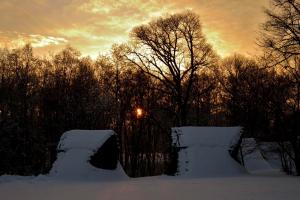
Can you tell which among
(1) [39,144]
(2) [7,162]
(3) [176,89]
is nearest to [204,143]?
(2) [7,162]

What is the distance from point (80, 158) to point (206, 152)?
693 cm

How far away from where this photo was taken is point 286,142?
29.3m

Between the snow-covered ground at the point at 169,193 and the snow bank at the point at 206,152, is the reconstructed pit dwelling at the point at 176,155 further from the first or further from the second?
the snow-covered ground at the point at 169,193

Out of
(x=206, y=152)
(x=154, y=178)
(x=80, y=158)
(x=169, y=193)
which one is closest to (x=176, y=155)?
(x=206, y=152)

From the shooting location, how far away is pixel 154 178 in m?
23.1

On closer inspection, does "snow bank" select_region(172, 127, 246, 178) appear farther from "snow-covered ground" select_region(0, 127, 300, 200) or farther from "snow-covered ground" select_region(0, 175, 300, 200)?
"snow-covered ground" select_region(0, 175, 300, 200)

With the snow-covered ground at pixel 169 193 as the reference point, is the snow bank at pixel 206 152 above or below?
above

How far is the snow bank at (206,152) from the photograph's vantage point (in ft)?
77.6

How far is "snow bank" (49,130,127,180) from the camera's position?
2359cm

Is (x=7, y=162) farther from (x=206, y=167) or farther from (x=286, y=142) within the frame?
(x=286, y=142)

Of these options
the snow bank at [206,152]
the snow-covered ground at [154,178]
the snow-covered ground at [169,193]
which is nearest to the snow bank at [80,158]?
the snow-covered ground at [154,178]

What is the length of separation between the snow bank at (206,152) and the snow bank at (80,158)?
3.84 m

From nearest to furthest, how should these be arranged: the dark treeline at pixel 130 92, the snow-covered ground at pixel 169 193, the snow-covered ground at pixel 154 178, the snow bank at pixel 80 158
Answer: the snow-covered ground at pixel 169 193
the snow-covered ground at pixel 154 178
the snow bank at pixel 80 158
the dark treeline at pixel 130 92

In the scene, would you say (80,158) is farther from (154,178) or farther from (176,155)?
(176,155)
